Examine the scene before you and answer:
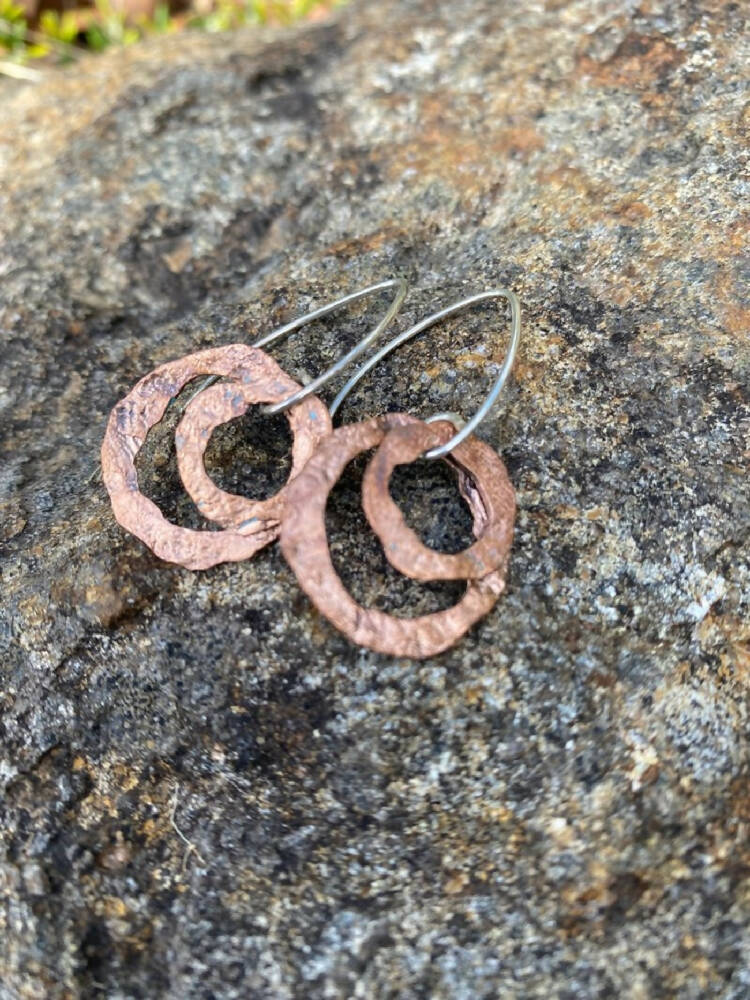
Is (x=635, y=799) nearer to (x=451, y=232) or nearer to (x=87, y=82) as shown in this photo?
(x=451, y=232)

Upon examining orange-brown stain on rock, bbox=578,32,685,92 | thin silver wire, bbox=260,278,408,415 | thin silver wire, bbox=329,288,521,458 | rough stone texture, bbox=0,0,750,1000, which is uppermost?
orange-brown stain on rock, bbox=578,32,685,92

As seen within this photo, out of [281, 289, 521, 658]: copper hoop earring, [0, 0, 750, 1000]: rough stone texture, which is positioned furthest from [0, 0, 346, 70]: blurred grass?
[281, 289, 521, 658]: copper hoop earring

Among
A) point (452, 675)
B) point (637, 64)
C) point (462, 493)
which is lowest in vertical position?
point (452, 675)

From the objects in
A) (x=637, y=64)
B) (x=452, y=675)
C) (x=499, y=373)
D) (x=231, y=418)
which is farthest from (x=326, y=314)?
(x=637, y=64)

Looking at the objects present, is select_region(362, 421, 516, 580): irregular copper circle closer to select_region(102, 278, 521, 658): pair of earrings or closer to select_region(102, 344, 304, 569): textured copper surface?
select_region(102, 278, 521, 658): pair of earrings

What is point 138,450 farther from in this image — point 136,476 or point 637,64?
point 637,64
